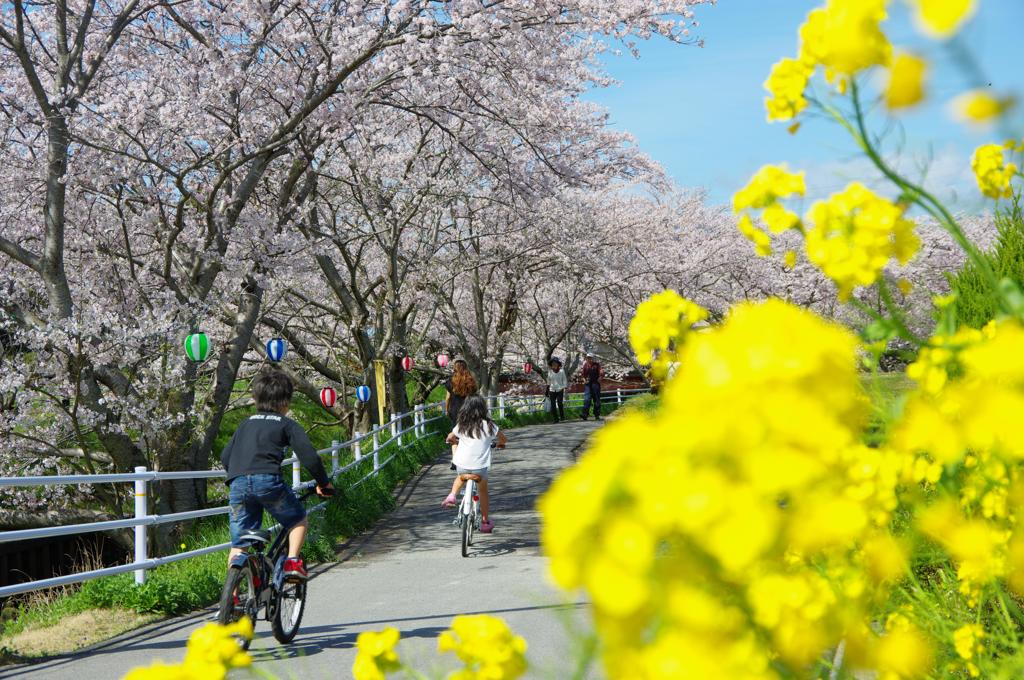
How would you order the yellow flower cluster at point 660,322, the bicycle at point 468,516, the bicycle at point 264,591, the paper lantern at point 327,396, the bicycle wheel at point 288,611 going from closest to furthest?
the yellow flower cluster at point 660,322
the bicycle at point 264,591
the bicycle wheel at point 288,611
the bicycle at point 468,516
the paper lantern at point 327,396

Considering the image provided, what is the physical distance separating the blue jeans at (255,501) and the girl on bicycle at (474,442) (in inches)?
170

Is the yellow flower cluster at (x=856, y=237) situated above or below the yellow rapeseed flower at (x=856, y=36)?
below

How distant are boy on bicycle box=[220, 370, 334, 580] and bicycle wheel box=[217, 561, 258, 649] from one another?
0.12 m

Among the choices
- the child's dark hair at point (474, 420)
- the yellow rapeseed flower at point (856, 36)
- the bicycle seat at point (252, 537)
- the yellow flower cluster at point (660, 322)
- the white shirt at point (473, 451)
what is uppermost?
the yellow rapeseed flower at point (856, 36)

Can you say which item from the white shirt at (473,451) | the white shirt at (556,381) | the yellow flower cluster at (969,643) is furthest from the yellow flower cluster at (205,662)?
the white shirt at (556,381)

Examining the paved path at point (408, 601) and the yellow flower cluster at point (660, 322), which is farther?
the paved path at point (408, 601)

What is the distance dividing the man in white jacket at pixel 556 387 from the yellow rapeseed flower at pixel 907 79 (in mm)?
26621

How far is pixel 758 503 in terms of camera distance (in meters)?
0.81

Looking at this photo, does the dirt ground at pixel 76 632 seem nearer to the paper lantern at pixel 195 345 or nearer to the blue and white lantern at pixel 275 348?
the paper lantern at pixel 195 345

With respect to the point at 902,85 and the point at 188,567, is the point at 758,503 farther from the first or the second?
the point at 188,567

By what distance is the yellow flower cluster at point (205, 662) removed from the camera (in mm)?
1450

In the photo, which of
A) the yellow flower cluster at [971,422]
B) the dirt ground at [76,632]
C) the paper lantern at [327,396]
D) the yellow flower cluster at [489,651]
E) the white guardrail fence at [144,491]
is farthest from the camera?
the paper lantern at [327,396]

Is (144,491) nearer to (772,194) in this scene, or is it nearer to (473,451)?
(473,451)

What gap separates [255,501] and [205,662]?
4951mm
